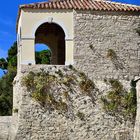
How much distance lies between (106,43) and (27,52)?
3.30 m

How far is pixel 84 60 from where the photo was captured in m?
21.3

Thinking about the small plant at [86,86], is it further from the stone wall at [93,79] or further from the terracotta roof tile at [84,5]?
the terracotta roof tile at [84,5]

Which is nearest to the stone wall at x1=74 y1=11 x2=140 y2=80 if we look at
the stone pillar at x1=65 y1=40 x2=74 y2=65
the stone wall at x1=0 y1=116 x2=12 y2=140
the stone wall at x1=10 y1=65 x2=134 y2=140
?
the stone pillar at x1=65 y1=40 x2=74 y2=65

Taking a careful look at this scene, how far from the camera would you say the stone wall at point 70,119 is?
20484mm

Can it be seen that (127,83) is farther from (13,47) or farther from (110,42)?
(13,47)

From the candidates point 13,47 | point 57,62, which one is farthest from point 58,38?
point 13,47

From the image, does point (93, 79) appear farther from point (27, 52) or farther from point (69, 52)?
point (27, 52)

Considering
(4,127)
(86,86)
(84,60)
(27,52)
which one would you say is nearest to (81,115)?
(86,86)

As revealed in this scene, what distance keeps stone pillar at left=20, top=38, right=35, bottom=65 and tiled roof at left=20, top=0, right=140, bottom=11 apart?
1.45 m

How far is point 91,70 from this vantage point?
2128cm

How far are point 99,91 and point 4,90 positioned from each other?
18.6 m

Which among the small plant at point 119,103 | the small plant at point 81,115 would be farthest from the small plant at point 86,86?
the small plant at point 81,115

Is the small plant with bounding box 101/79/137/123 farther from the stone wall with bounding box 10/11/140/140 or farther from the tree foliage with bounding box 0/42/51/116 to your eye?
the tree foliage with bounding box 0/42/51/116

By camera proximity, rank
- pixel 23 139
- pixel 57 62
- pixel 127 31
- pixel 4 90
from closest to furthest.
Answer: pixel 23 139 < pixel 127 31 < pixel 57 62 < pixel 4 90
